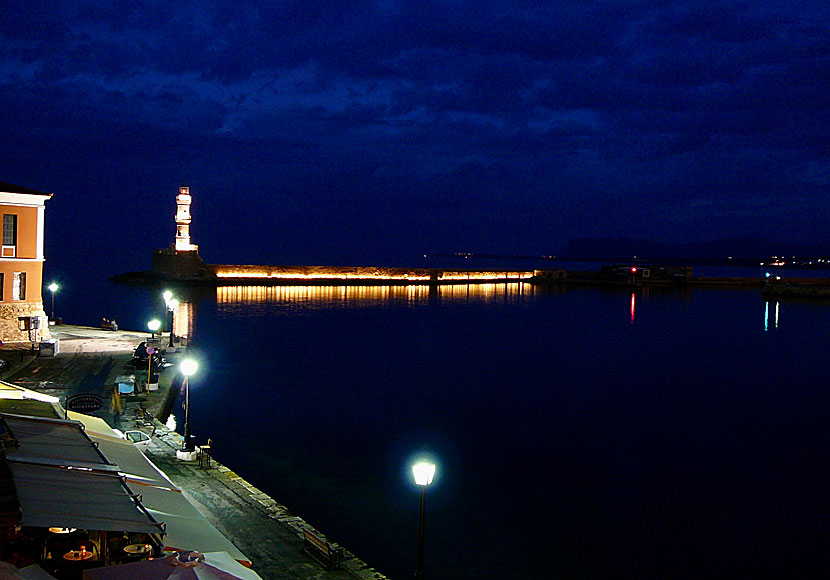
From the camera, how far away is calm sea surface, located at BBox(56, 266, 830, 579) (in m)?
16.0

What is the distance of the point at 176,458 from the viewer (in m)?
15.4

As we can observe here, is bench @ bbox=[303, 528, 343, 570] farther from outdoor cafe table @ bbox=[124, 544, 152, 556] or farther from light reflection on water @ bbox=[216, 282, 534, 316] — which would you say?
light reflection on water @ bbox=[216, 282, 534, 316]

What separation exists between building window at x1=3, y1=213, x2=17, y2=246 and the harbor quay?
4.38 metres

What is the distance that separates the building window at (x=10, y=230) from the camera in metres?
28.3

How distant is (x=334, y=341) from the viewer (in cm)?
4950

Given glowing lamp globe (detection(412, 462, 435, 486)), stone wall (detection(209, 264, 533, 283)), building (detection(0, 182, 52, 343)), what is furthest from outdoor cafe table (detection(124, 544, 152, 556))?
stone wall (detection(209, 264, 533, 283))

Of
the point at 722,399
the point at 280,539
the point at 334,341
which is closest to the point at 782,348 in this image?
the point at 722,399

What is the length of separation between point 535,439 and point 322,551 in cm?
1567

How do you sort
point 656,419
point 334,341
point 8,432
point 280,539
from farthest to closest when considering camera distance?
point 334,341
point 656,419
point 280,539
point 8,432

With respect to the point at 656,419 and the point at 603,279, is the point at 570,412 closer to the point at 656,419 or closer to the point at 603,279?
the point at 656,419

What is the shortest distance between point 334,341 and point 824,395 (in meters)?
30.7

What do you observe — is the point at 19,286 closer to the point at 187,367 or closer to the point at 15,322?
the point at 15,322

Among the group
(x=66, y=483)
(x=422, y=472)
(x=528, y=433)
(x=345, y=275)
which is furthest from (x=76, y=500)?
(x=345, y=275)

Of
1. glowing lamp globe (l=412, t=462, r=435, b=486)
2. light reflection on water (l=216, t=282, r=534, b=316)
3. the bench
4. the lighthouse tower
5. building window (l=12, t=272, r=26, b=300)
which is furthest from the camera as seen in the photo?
the lighthouse tower
